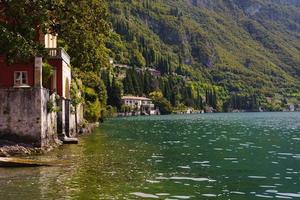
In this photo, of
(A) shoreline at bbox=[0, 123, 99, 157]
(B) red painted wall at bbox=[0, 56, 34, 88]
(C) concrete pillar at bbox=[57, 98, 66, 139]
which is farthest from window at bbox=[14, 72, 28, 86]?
(A) shoreline at bbox=[0, 123, 99, 157]

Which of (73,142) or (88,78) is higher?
(88,78)

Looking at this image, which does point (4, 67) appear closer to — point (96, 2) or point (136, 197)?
point (96, 2)

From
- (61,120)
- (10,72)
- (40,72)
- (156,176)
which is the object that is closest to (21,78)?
(10,72)

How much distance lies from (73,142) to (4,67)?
1025cm

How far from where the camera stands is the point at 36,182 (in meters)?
30.6

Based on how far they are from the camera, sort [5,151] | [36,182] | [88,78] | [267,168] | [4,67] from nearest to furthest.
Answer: [36,182], [267,168], [5,151], [4,67], [88,78]

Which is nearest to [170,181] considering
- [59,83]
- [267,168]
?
[267,168]

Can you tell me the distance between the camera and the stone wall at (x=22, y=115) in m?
45.0

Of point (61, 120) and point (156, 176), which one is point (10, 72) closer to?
point (61, 120)

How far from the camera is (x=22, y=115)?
45062 mm

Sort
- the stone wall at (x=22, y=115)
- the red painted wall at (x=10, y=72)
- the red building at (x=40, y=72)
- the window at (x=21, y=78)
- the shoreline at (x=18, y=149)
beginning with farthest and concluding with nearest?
the window at (x=21, y=78) < the red painted wall at (x=10, y=72) < the red building at (x=40, y=72) < the stone wall at (x=22, y=115) < the shoreline at (x=18, y=149)

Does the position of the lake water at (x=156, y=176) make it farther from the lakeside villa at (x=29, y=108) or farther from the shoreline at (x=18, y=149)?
the lakeside villa at (x=29, y=108)

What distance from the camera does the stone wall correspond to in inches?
1773

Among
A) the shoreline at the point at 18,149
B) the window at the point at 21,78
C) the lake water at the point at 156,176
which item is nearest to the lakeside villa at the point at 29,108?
the window at the point at 21,78
